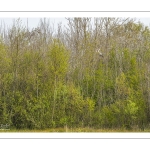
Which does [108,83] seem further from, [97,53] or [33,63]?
[33,63]

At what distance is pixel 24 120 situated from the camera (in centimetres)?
1309

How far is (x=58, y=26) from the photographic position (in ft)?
48.0

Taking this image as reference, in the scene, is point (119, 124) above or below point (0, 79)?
below

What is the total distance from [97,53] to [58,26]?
2353mm

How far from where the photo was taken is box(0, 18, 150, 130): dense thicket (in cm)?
1295

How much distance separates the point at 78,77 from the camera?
44.4ft

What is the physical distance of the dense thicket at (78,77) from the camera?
12.9 meters

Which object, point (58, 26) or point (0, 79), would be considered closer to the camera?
point (0, 79)

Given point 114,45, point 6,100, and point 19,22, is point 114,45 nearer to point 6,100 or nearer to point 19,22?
point 19,22

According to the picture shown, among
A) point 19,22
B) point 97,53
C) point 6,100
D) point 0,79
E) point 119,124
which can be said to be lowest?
point 119,124

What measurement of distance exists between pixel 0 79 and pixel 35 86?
1.49 m

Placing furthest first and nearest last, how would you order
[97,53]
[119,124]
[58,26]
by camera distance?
[58,26] < [97,53] < [119,124]

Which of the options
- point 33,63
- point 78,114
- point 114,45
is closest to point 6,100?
point 33,63
